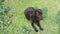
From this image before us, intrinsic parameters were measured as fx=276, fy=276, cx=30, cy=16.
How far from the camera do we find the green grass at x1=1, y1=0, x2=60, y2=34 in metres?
2.00

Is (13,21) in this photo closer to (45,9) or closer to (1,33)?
(1,33)

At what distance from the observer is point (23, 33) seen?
78.8 inches

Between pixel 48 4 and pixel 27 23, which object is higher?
pixel 48 4

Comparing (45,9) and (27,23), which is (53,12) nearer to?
(45,9)

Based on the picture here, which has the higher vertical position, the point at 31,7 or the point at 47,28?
the point at 31,7

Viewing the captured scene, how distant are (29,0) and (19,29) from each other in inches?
9.1

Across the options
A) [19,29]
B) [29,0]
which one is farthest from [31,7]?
[19,29]

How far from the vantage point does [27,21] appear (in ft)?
6.69

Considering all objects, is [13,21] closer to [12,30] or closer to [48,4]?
[12,30]

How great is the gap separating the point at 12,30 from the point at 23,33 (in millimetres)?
87

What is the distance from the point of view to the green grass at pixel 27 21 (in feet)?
6.55

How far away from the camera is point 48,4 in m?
2.04

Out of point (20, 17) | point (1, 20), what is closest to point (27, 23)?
point (20, 17)

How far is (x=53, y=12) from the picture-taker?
6.64 ft
